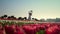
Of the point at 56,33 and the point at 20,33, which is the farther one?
the point at 56,33

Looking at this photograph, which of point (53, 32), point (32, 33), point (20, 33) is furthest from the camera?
point (32, 33)

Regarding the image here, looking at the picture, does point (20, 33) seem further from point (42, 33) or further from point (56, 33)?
point (42, 33)

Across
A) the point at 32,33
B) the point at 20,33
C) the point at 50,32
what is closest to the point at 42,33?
the point at 32,33

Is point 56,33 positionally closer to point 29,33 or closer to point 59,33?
point 59,33

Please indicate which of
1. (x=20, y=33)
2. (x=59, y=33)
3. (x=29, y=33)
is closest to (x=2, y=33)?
(x=20, y=33)

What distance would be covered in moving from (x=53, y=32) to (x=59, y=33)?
63 mm

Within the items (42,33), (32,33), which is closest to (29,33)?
(32,33)

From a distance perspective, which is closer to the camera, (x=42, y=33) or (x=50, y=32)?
(x=50, y=32)

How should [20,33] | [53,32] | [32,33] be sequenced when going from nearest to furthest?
[20,33] → [53,32] → [32,33]

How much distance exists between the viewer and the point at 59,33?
92 centimetres

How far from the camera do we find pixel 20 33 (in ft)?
2.47

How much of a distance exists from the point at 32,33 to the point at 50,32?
0.49ft

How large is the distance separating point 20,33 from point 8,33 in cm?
19

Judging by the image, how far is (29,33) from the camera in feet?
3.11
